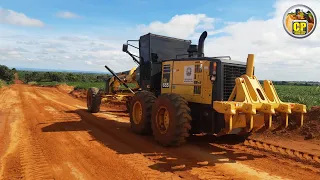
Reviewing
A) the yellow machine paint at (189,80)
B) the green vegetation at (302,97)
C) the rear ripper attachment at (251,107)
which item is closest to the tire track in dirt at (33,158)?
the rear ripper attachment at (251,107)

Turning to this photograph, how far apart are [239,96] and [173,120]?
159 centimetres

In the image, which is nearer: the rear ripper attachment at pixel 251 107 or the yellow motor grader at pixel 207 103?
the rear ripper attachment at pixel 251 107

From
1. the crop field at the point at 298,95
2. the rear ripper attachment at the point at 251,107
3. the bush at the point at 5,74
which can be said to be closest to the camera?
the rear ripper attachment at the point at 251,107

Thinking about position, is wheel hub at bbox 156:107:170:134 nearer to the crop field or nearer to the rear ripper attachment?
the rear ripper attachment

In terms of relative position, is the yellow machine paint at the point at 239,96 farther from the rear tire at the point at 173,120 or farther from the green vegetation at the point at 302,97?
the green vegetation at the point at 302,97

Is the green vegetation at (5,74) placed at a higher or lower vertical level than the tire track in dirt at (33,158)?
higher

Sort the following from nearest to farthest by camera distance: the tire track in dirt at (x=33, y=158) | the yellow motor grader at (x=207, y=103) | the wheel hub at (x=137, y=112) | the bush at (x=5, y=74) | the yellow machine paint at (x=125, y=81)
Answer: the tire track in dirt at (x=33, y=158), the yellow motor grader at (x=207, y=103), the wheel hub at (x=137, y=112), the yellow machine paint at (x=125, y=81), the bush at (x=5, y=74)

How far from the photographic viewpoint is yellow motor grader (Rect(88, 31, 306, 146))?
237 inches

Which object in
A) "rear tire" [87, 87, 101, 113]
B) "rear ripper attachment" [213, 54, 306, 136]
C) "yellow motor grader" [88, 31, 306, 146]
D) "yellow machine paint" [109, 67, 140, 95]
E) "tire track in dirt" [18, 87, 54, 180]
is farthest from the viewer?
"rear tire" [87, 87, 101, 113]

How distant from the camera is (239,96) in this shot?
6297 millimetres

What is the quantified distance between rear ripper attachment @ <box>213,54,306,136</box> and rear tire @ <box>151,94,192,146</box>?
31.5 inches

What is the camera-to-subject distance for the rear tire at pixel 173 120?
6508mm

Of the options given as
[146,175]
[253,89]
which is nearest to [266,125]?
[253,89]

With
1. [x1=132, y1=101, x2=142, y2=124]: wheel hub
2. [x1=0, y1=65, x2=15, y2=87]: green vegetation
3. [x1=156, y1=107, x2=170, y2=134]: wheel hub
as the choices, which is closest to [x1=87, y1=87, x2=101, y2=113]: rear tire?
[x1=132, y1=101, x2=142, y2=124]: wheel hub
